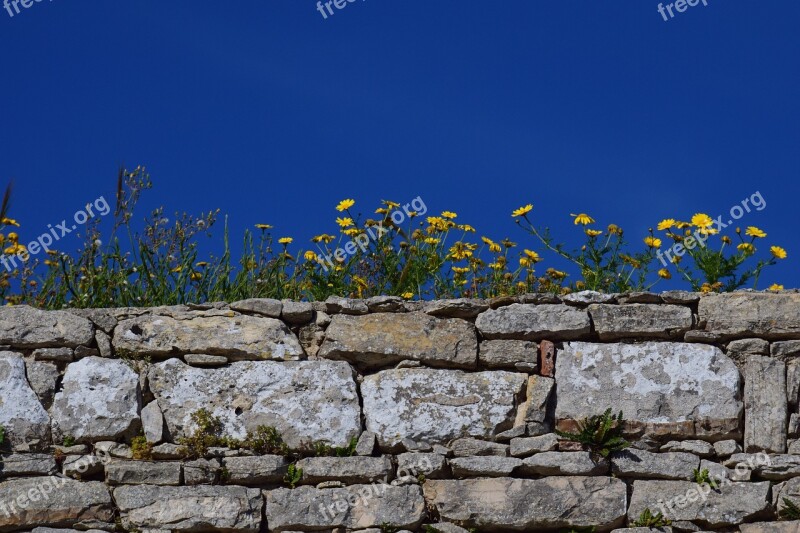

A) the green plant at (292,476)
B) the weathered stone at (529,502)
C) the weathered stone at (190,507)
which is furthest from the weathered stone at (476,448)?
the weathered stone at (190,507)

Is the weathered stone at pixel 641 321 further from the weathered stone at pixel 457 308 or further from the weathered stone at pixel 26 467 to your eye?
the weathered stone at pixel 26 467

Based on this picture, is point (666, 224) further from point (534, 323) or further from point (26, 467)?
point (26, 467)

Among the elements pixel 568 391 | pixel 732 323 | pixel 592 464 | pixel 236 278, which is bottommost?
pixel 592 464

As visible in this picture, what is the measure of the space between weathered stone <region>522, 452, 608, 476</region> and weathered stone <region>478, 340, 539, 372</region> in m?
0.49

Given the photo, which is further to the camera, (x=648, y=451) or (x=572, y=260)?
(x=572, y=260)

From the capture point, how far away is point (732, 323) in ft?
17.1

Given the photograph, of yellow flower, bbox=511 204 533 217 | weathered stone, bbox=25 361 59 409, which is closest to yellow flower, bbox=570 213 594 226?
yellow flower, bbox=511 204 533 217

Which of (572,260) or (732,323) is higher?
(572,260)

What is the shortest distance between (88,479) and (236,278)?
5.77 ft

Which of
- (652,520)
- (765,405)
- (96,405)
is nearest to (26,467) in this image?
(96,405)

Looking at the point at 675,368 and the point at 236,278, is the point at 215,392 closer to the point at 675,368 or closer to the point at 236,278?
the point at 236,278

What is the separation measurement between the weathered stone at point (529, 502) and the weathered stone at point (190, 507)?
36.7 inches

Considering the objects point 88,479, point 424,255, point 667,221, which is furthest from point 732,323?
point 88,479

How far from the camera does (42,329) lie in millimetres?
5219
